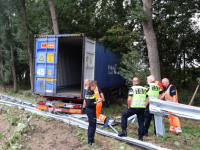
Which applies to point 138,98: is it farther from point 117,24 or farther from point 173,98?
point 117,24

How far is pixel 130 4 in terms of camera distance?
14188 mm

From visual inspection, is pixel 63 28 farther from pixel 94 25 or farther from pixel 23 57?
pixel 23 57

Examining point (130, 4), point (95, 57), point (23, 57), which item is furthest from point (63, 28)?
point (95, 57)

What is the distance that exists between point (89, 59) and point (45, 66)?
171cm

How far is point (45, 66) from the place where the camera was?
23.5ft

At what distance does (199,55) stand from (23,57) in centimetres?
1381

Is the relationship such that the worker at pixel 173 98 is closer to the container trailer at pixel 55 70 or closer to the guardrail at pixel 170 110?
the guardrail at pixel 170 110

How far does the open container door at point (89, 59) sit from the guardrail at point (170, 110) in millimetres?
3340

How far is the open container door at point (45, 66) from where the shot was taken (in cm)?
707

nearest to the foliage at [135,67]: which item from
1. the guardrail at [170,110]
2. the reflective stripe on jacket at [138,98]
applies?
the reflective stripe on jacket at [138,98]

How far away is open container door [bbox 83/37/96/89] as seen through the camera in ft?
23.2

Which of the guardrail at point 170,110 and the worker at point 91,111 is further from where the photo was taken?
the worker at point 91,111

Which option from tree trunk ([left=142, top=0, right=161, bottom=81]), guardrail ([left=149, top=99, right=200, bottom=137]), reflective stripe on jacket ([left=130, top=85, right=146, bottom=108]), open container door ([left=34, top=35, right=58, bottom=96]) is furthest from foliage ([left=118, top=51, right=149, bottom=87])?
guardrail ([left=149, top=99, right=200, bottom=137])

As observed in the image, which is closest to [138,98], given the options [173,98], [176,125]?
[173,98]
